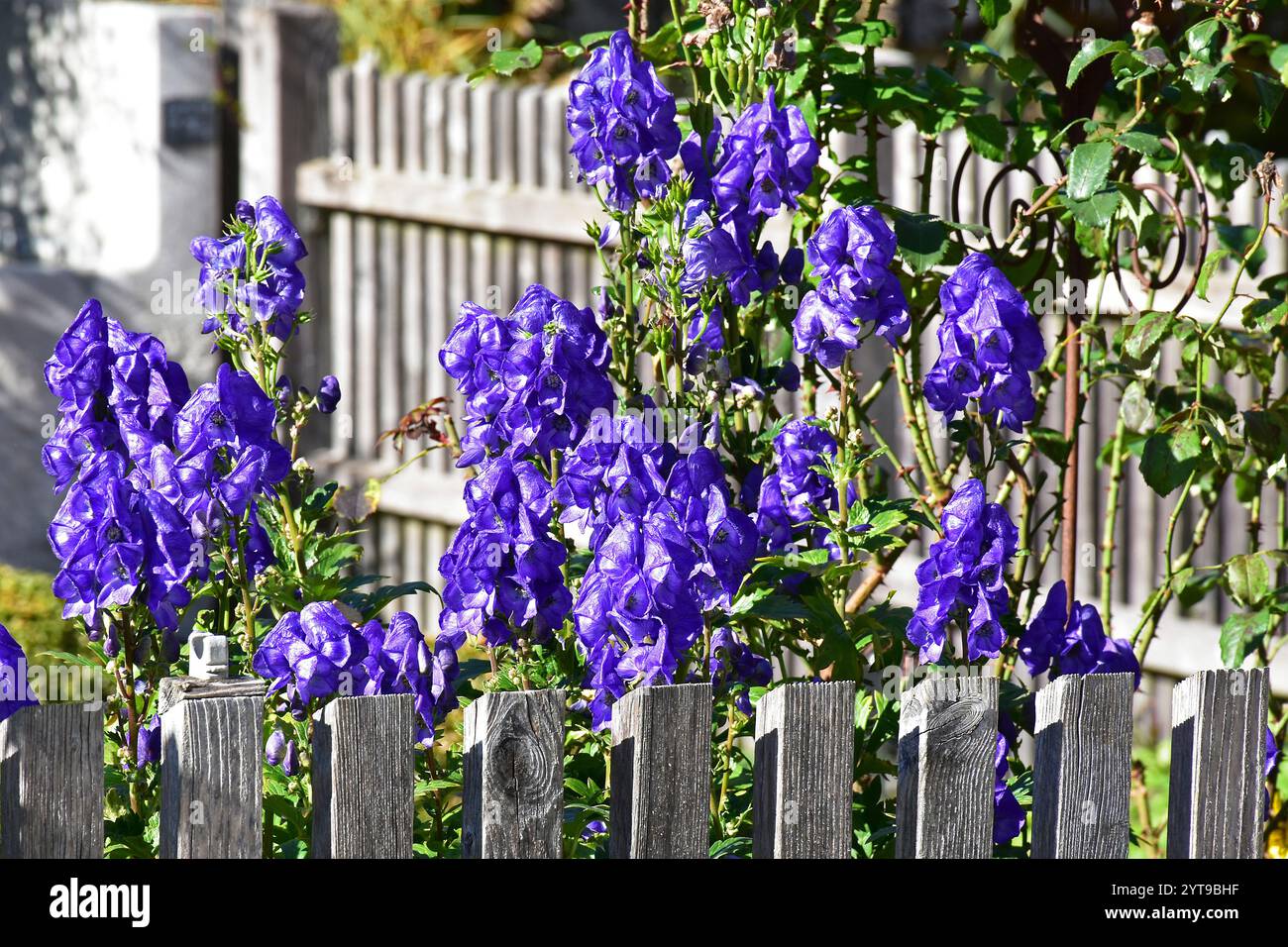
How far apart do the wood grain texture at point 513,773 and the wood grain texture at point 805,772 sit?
0.22m

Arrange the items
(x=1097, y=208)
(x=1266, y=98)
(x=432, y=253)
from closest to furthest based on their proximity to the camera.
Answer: (x=1097, y=208)
(x=1266, y=98)
(x=432, y=253)

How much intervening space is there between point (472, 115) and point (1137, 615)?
2670 millimetres

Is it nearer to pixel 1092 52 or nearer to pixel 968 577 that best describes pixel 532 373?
pixel 968 577

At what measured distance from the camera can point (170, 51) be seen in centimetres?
661

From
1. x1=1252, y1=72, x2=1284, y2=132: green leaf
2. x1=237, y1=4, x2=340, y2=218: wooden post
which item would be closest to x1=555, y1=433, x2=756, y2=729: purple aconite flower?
x1=1252, y1=72, x2=1284, y2=132: green leaf

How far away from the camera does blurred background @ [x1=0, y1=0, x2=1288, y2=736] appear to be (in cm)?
524

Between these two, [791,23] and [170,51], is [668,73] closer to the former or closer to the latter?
[791,23]

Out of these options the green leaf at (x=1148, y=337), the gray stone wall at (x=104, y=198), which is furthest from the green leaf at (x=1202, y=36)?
the gray stone wall at (x=104, y=198)

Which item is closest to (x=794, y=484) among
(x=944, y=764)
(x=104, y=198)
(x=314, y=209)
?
(x=944, y=764)

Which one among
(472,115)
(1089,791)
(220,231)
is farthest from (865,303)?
(220,231)

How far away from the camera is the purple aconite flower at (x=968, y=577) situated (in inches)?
76.9

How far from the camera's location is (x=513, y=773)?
168 centimetres

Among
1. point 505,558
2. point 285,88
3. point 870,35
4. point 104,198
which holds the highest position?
point 285,88

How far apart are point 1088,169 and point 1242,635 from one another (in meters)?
0.78
